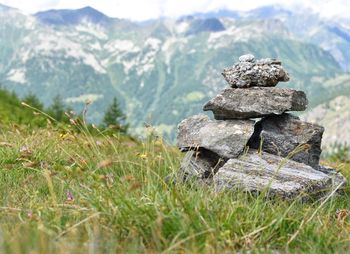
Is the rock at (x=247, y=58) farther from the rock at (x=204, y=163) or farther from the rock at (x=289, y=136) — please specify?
the rock at (x=204, y=163)

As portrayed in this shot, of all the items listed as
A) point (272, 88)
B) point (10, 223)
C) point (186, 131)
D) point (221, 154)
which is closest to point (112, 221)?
point (10, 223)

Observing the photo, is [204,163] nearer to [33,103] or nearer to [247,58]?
[247,58]

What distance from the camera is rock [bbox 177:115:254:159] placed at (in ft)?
36.1

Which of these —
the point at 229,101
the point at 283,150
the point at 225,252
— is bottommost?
the point at 283,150

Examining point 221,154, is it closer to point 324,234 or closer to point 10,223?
point 324,234

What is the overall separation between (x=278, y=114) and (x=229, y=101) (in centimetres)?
120

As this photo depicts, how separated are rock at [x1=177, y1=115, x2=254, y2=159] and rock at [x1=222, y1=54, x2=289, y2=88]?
4.12 feet

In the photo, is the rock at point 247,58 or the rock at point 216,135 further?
the rock at point 247,58

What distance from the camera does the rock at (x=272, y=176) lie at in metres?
8.67

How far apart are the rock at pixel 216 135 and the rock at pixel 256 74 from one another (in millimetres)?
1257

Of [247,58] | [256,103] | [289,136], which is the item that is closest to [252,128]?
[256,103]

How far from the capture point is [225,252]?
4.47 metres

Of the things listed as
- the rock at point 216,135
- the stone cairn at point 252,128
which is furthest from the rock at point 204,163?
the rock at point 216,135

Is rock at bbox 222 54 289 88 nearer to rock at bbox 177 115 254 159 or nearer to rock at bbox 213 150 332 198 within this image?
rock at bbox 177 115 254 159
